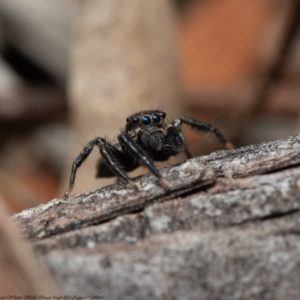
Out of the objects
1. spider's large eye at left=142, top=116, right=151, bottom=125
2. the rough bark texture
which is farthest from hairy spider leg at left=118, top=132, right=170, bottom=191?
the rough bark texture

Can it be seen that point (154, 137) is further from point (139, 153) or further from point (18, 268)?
point (18, 268)

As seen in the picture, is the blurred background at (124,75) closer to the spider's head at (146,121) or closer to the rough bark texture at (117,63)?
the rough bark texture at (117,63)

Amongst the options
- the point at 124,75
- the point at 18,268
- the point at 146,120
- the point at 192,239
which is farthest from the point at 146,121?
the point at 18,268

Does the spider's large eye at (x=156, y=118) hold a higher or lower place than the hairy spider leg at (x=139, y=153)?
higher

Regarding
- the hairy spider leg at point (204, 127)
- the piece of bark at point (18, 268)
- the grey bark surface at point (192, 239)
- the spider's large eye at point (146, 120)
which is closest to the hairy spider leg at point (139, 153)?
the grey bark surface at point (192, 239)

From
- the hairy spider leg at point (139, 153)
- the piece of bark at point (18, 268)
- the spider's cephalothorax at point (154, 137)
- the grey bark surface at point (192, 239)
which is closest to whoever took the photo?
the piece of bark at point (18, 268)

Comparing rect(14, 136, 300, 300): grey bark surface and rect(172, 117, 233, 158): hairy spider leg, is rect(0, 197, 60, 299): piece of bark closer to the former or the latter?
rect(14, 136, 300, 300): grey bark surface

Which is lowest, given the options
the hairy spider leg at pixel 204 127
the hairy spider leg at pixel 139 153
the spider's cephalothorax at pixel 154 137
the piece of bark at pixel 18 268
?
the piece of bark at pixel 18 268

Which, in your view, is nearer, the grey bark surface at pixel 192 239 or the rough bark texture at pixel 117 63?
the grey bark surface at pixel 192 239
